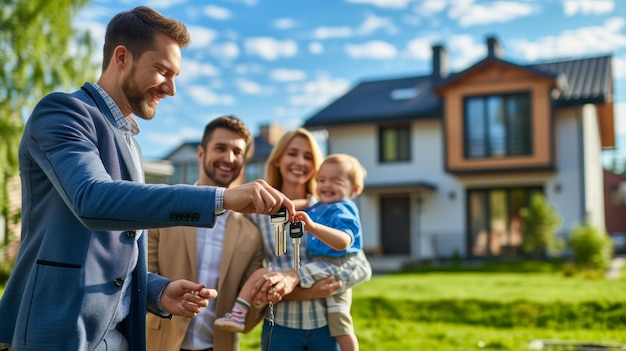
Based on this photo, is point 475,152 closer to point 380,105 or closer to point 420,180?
point 420,180

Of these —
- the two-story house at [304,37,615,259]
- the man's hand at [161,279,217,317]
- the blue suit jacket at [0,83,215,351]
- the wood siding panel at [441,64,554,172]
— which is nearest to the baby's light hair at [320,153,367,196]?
the man's hand at [161,279,217,317]

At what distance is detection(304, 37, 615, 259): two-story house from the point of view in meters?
21.5

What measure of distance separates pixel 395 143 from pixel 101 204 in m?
22.9

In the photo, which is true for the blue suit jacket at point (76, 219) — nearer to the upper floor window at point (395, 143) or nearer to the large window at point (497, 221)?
the large window at point (497, 221)

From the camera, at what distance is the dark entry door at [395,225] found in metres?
23.6

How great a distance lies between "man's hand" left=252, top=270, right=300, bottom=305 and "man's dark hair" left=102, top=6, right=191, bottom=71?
132 centimetres

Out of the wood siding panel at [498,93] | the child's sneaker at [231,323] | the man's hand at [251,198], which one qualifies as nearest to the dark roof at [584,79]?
the wood siding panel at [498,93]

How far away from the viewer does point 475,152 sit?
22297 mm

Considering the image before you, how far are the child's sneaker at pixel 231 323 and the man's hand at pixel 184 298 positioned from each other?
867 millimetres

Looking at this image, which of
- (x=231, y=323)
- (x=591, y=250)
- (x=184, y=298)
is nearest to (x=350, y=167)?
(x=231, y=323)

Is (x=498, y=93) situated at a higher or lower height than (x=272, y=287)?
higher

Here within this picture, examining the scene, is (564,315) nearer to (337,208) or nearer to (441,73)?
(337,208)

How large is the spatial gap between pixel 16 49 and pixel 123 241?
15140mm

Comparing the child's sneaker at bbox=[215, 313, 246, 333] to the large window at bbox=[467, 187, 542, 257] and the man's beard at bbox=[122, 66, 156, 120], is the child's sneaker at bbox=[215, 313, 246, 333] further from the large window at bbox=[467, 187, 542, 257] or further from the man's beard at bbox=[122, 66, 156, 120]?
the large window at bbox=[467, 187, 542, 257]
